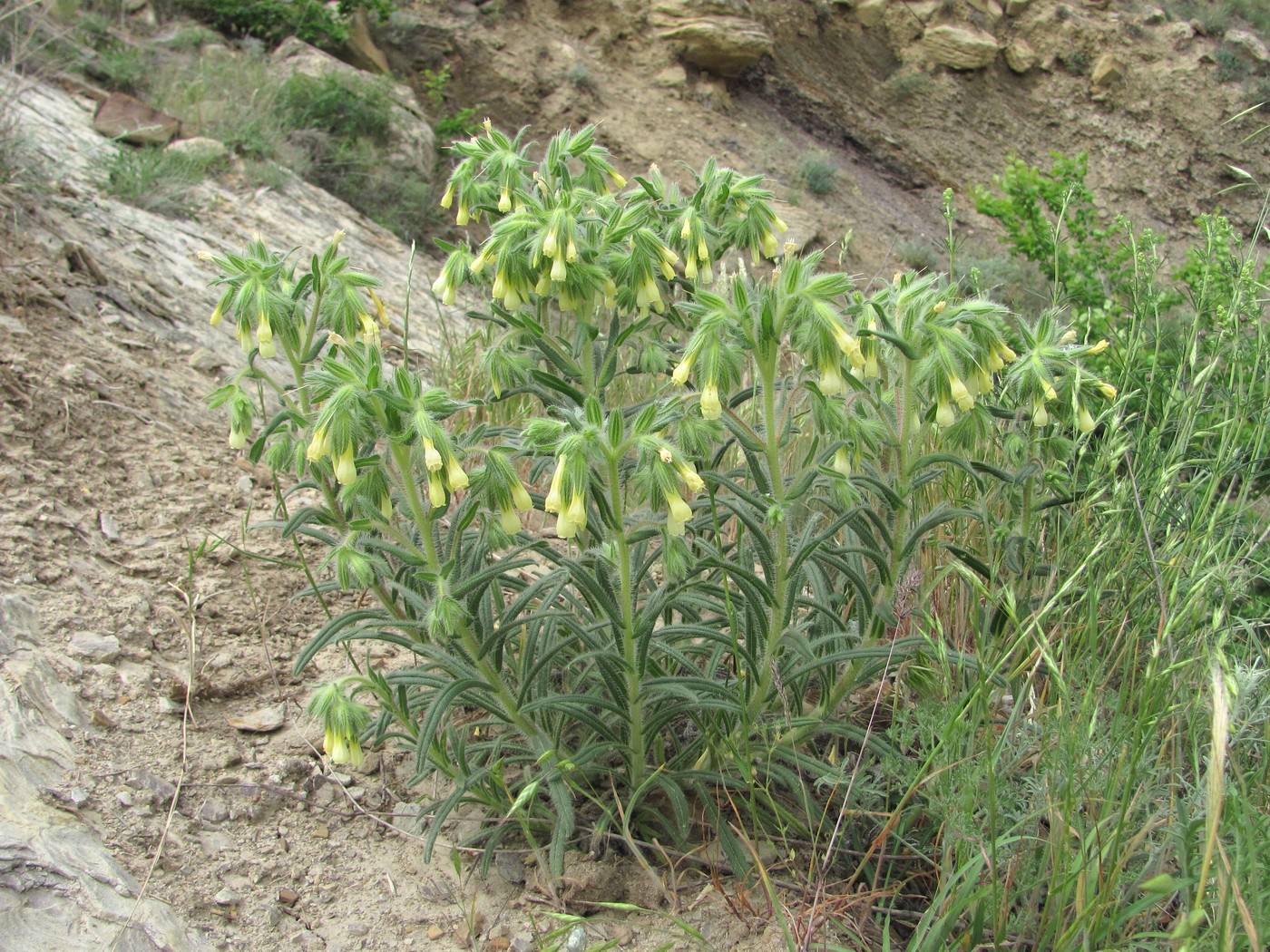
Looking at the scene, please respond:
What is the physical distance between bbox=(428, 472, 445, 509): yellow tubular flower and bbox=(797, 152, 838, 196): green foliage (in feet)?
41.4

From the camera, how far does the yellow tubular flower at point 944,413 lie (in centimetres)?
214

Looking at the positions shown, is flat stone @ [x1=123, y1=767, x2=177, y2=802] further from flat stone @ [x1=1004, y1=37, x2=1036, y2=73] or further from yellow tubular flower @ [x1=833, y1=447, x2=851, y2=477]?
flat stone @ [x1=1004, y1=37, x2=1036, y2=73]

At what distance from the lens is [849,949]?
2070mm

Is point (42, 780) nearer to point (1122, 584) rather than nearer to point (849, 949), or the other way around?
point (849, 949)

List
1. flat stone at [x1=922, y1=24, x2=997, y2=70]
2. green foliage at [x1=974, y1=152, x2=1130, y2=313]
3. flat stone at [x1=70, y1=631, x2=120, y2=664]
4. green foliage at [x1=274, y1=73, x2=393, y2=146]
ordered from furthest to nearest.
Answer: flat stone at [x1=922, y1=24, x2=997, y2=70] < green foliage at [x1=274, y1=73, x2=393, y2=146] < green foliage at [x1=974, y1=152, x2=1130, y2=313] < flat stone at [x1=70, y1=631, x2=120, y2=664]

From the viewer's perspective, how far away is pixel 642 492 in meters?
2.03

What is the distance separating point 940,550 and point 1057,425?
85cm

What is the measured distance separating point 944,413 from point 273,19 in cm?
1166

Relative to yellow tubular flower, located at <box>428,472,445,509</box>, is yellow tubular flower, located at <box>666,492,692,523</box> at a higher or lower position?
higher

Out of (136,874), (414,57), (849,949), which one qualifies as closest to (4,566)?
(136,874)

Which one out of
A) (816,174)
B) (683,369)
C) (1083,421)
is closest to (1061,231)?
(1083,421)

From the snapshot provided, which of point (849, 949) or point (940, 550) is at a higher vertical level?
point (940, 550)

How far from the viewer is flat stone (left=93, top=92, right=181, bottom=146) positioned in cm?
711

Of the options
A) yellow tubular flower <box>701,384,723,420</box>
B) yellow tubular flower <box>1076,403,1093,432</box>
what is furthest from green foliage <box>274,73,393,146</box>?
yellow tubular flower <box>1076,403,1093,432</box>
